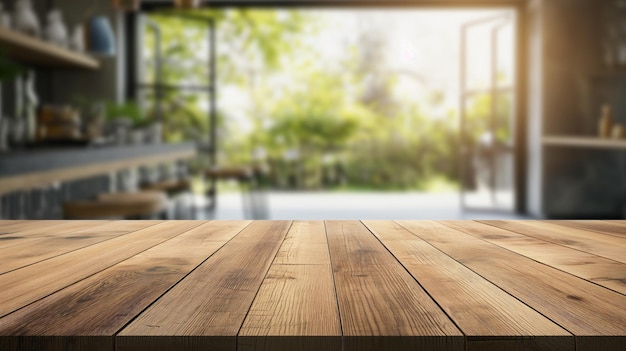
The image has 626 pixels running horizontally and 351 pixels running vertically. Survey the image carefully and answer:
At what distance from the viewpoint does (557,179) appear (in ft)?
23.9

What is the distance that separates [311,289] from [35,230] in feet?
2.55

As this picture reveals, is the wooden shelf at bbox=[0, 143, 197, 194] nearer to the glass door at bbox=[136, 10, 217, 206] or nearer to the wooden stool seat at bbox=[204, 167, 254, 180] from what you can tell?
the wooden stool seat at bbox=[204, 167, 254, 180]

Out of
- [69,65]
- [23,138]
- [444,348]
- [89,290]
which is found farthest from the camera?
[69,65]

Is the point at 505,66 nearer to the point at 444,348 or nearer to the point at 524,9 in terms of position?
the point at 524,9

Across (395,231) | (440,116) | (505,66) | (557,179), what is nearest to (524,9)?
(505,66)

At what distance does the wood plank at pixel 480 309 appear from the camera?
2.33 feet

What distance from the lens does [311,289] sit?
2.96 ft

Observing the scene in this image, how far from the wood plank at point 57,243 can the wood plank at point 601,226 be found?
0.93 metres

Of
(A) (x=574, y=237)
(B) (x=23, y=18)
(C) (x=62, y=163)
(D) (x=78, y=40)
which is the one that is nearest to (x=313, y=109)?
(D) (x=78, y=40)

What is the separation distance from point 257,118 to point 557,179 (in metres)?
6.07

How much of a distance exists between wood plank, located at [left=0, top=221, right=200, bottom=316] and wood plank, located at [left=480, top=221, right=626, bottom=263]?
71cm

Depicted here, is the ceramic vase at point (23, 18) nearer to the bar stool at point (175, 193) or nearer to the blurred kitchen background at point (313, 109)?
the blurred kitchen background at point (313, 109)

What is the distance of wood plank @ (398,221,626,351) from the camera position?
0.74 meters

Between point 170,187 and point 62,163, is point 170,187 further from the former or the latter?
point 62,163
